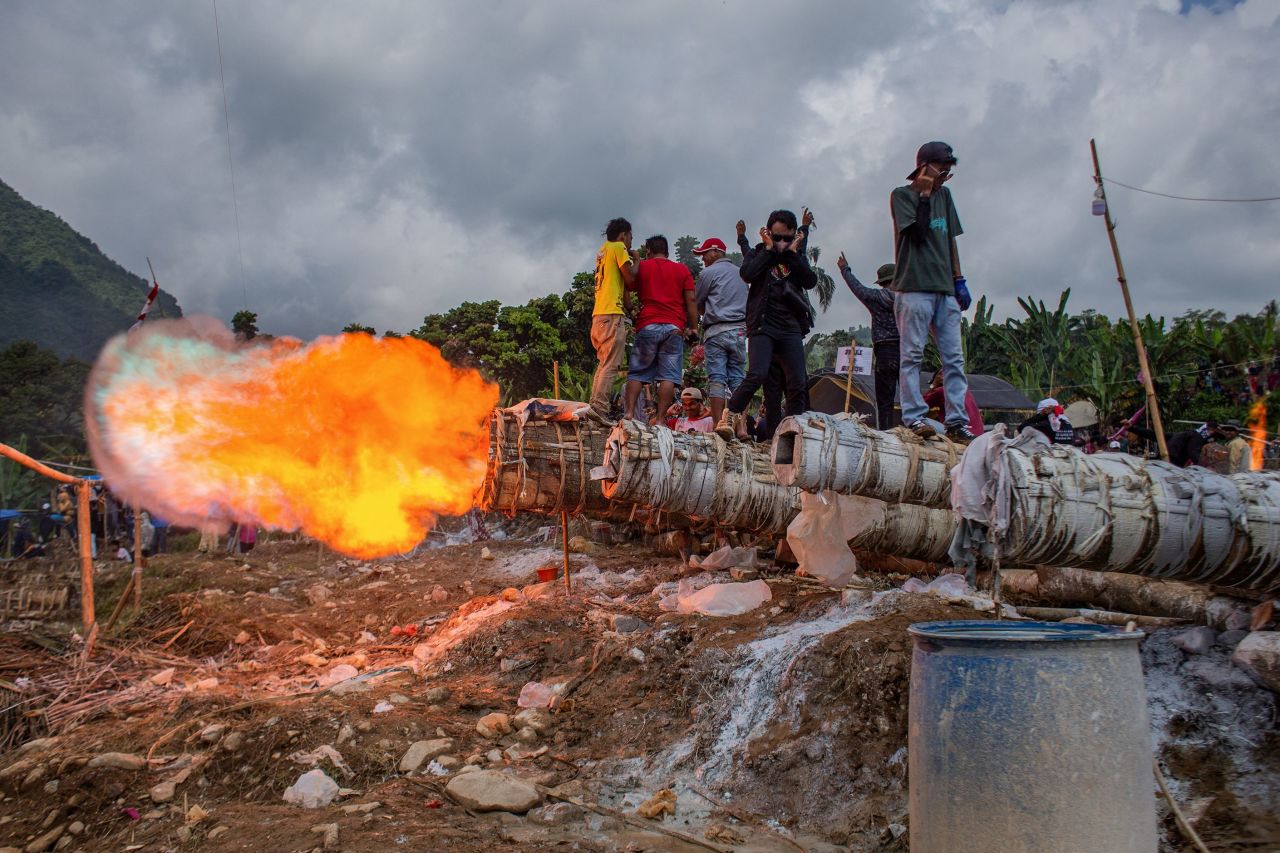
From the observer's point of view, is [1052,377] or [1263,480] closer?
[1263,480]

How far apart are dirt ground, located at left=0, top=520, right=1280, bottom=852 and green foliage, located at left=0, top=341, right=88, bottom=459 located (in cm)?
2629

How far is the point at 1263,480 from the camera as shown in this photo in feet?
13.4

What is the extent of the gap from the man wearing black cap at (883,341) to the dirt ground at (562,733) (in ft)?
7.33

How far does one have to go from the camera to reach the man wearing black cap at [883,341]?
7352 mm

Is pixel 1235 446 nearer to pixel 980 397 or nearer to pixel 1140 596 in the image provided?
pixel 980 397

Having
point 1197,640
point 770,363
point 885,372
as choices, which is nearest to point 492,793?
point 1197,640

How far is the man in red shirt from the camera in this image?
7402 millimetres

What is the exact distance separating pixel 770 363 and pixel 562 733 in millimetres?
3419

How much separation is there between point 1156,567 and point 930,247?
8.57ft

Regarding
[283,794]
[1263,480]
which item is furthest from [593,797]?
[1263,480]

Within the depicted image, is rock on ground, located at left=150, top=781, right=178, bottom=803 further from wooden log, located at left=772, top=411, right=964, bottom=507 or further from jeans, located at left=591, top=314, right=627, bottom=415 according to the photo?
jeans, located at left=591, top=314, right=627, bottom=415

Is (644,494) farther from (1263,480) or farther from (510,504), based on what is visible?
(1263,480)

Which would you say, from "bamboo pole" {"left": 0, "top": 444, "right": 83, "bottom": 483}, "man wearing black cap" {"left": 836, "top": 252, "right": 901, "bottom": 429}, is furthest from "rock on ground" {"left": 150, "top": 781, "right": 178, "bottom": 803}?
"man wearing black cap" {"left": 836, "top": 252, "right": 901, "bottom": 429}

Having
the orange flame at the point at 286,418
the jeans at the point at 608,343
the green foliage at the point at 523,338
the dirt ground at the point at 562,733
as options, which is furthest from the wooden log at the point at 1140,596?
the green foliage at the point at 523,338
